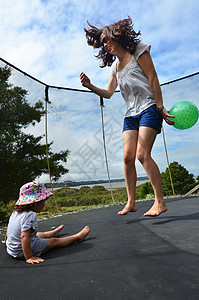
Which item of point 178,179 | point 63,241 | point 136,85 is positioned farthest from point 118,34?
point 178,179

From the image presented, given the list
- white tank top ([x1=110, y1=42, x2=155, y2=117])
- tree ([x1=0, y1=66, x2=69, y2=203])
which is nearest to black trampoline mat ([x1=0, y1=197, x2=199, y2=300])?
white tank top ([x1=110, y1=42, x2=155, y2=117])

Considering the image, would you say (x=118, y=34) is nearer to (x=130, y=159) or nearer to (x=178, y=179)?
(x=130, y=159)

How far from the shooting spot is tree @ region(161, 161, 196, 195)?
3.79m

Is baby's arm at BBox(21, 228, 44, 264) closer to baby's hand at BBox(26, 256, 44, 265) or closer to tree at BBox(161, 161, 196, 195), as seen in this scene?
baby's hand at BBox(26, 256, 44, 265)

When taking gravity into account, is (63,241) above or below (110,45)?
below

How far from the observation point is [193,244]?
3.27 feet

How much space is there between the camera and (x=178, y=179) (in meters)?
3.96

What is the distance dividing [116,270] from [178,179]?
3423mm

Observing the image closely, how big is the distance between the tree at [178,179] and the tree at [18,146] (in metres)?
1.66

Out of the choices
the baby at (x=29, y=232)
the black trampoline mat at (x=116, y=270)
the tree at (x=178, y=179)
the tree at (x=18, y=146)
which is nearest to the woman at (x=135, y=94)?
the black trampoline mat at (x=116, y=270)

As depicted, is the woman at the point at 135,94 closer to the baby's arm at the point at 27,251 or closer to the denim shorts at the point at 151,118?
the denim shorts at the point at 151,118

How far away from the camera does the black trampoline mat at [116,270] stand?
0.63 meters

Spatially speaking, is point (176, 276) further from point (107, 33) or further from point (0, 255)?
point (107, 33)

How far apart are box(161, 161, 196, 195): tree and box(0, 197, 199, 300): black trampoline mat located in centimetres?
258
